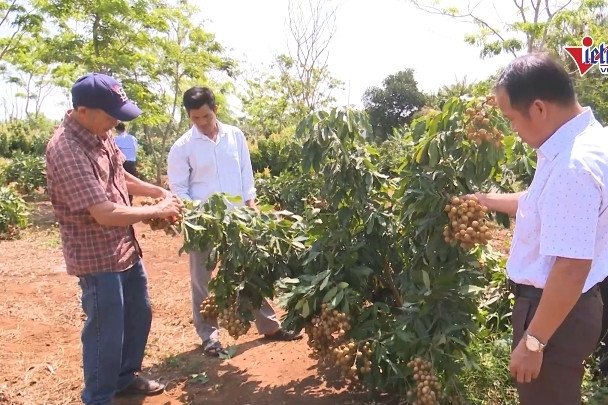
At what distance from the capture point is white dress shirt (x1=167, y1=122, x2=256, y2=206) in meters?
3.41

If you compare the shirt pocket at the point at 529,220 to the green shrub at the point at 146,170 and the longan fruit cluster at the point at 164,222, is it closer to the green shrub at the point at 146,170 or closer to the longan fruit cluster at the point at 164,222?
the longan fruit cluster at the point at 164,222

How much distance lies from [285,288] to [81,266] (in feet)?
3.25

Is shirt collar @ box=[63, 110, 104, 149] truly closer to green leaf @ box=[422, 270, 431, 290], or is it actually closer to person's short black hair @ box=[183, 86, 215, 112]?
person's short black hair @ box=[183, 86, 215, 112]

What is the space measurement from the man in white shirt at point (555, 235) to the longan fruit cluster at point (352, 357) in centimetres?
84

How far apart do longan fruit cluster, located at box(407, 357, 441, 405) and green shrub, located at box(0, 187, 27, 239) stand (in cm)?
723

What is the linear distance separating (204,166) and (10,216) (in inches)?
228

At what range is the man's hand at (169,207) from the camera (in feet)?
8.29

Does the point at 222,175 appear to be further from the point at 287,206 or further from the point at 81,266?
the point at 287,206

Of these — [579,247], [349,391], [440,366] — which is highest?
[579,247]

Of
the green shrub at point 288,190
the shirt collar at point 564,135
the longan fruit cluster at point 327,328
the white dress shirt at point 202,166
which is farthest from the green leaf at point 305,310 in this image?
the green shrub at point 288,190

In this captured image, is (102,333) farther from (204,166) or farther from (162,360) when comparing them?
(204,166)

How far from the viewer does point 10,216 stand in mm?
7898

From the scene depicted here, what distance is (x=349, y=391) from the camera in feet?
9.48

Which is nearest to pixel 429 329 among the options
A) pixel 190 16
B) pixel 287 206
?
pixel 287 206
